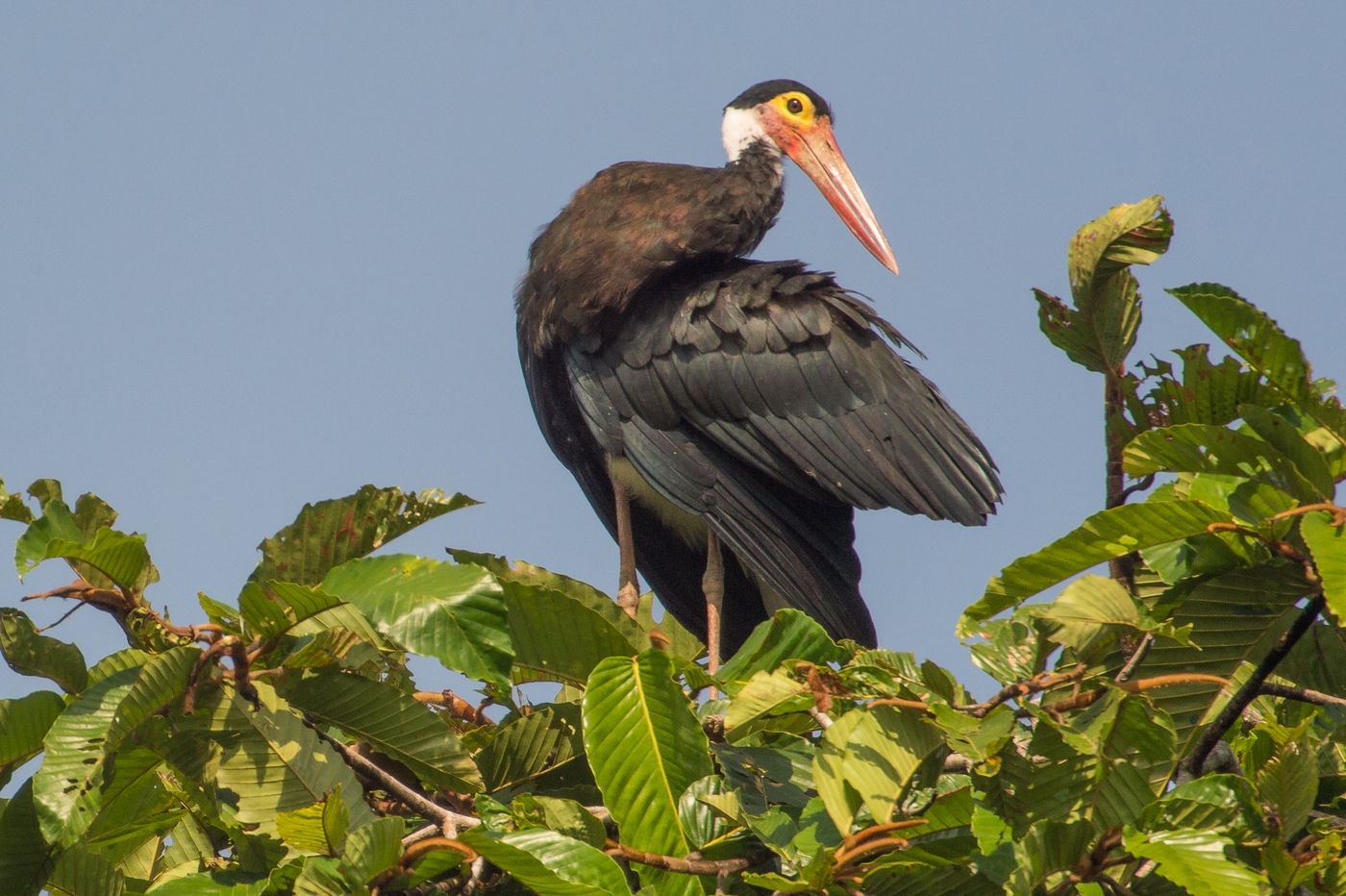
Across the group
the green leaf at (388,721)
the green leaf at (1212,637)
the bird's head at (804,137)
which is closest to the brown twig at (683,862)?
the green leaf at (388,721)

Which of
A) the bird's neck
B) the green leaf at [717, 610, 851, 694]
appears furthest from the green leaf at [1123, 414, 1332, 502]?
the bird's neck

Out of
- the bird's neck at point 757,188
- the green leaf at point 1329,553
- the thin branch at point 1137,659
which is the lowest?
the thin branch at point 1137,659

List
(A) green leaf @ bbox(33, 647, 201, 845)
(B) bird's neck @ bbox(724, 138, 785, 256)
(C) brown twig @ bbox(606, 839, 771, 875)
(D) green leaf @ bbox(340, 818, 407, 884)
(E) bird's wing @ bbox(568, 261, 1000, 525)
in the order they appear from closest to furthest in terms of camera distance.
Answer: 1. (D) green leaf @ bbox(340, 818, 407, 884)
2. (A) green leaf @ bbox(33, 647, 201, 845)
3. (C) brown twig @ bbox(606, 839, 771, 875)
4. (E) bird's wing @ bbox(568, 261, 1000, 525)
5. (B) bird's neck @ bbox(724, 138, 785, 256)

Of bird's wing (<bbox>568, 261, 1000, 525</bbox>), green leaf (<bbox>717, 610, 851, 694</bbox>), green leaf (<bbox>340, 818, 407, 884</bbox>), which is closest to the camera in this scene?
green leaf (<bbox>340, 818, 407, 884</bbox>)

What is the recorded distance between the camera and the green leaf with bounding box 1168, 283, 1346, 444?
7.47ft

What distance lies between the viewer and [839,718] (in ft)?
7.47

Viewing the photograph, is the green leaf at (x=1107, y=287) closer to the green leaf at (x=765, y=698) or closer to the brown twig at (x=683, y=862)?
the green leaf at (x=765, y=698)

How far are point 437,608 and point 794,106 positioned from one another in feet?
13.5

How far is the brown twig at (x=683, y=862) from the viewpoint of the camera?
2287 mm

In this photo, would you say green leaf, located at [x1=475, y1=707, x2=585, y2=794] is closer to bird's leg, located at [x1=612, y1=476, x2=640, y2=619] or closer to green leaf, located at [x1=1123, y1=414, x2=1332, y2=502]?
green leaf, located at [x1=1123, y1=414, x2=1332, y2=502]

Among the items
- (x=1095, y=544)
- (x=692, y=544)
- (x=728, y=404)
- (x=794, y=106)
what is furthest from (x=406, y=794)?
(x=794, y=106)

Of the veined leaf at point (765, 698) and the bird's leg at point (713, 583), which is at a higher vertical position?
the bird's leg at point (713, 583)

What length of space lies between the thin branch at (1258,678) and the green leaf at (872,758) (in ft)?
1.27

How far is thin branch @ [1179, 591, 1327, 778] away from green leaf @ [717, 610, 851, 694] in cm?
66
